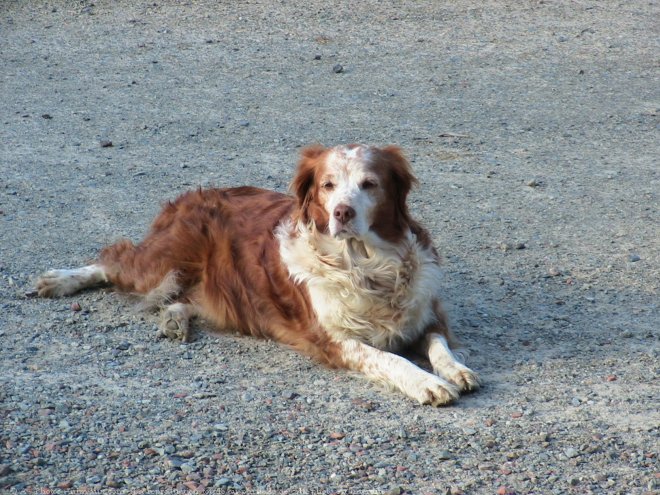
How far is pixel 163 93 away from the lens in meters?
10.1

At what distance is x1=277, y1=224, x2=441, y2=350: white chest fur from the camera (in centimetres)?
522

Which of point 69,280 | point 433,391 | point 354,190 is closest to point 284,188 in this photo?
point 69,280

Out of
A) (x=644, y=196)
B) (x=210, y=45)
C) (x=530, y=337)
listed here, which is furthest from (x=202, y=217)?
(x=210, y=45)

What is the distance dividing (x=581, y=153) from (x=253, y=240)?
388cm

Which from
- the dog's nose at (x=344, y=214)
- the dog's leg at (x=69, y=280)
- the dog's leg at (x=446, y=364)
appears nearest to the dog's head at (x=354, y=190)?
the dog's nose at (x=344, y=214)

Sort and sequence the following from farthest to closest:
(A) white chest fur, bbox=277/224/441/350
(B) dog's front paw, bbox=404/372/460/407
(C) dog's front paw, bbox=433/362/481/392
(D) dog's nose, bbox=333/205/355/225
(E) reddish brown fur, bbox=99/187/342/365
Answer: (E) reddish brown fur, bbox=99/187/342/365 → (A) white chest fur, bbox=277/224/441/350 → (D) dog's nose, bbox=333/205/355/225 → (C) dog's front paw, bbox=433/362/481/392 → (B) dog's front paw, bbox=404/372/460/407

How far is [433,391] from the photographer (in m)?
4.63

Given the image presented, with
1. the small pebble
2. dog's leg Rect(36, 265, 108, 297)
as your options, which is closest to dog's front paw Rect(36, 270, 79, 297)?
dog's leg Rect(36, 265, 108, 297)

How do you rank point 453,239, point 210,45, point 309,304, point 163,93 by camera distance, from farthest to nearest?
point 210,45, point 163,93, point 453,239, point 309,304

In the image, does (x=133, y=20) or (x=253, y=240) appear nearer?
(x=253, y=240)

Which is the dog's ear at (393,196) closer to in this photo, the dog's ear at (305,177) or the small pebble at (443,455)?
the dog's ear at (305,177)

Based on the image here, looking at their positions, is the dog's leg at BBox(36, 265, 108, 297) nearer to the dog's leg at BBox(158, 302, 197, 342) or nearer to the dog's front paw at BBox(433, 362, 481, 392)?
the dog's leg at BBox(158, 302, 197, 342)

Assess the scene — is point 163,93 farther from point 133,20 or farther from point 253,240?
point 253,240

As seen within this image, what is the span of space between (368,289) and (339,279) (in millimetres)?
147
